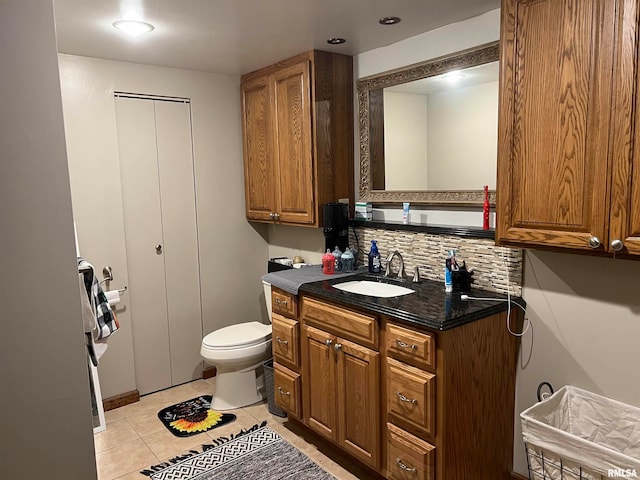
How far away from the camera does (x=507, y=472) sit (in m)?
2.27

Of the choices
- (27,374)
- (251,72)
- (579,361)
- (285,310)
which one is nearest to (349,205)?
(285,310)

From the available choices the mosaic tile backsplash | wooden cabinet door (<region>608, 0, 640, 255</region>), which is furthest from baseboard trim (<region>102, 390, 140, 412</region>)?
wooden cabinet door (<region>608, 0, 640, 255</region>)

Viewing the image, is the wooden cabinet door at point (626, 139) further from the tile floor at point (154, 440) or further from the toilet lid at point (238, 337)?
the toilet lid at point (238, 337)

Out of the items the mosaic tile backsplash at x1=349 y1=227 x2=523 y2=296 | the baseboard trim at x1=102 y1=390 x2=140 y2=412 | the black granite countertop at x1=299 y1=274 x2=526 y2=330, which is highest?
the mosaic tile backsplash at x1=349 y1=227 x2=523 y2=296

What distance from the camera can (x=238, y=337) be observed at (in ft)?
10.4

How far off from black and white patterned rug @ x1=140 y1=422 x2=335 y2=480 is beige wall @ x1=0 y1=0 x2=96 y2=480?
1588mm

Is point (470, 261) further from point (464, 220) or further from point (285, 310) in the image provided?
point (285, 310)

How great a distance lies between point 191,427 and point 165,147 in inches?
72.4

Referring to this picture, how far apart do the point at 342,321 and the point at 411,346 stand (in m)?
0.43

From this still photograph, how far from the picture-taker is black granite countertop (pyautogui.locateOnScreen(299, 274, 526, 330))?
193 cm

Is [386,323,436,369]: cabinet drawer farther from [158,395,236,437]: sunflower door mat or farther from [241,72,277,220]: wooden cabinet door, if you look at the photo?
[241,72,277,220]: wooden cabinet door

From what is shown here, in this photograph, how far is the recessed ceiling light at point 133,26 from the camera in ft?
7.63

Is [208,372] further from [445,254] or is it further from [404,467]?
[445,254]

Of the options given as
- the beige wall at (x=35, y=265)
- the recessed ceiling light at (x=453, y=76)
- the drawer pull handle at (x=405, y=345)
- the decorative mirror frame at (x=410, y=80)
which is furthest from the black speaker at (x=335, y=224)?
the beige wall at (x=35, y=265)
